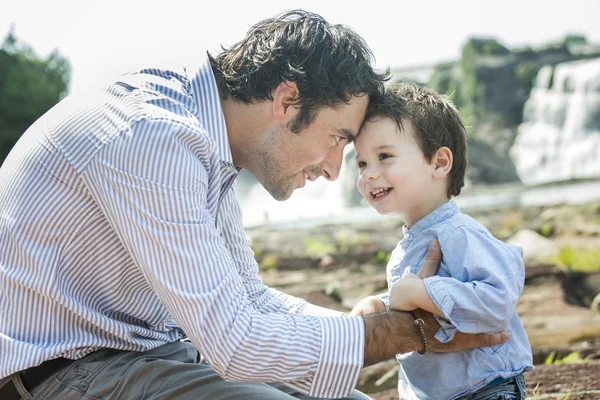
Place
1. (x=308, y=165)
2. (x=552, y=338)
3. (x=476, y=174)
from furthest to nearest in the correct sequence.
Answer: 1. (x=476, y=174)
2. (x=552, y=338)
3. (x=308, y=165)

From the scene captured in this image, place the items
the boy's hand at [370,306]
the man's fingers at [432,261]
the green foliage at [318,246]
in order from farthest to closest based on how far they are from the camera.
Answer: the green foliage at [318,246] < the boy's hand at [370,306] < the man's fingers at [432,261]

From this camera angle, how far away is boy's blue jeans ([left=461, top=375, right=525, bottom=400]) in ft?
8.66

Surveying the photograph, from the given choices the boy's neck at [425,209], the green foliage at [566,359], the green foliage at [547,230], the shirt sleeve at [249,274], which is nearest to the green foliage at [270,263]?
the green foliage at [547,230]

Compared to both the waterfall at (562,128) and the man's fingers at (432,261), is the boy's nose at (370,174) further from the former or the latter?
the waterfall at (562,128)

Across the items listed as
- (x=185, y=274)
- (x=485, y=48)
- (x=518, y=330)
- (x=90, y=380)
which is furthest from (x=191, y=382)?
(x=485, y=48)

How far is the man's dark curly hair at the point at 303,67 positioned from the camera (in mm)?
2809

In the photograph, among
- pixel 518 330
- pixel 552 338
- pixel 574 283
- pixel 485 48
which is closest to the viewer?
pixel 518 330

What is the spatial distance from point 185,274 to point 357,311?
0.93 m

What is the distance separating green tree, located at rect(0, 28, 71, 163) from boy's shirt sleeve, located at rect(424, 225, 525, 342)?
20651 mm

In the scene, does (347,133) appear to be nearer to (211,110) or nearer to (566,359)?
(211,110)

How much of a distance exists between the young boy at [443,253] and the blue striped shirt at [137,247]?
1.28 feet

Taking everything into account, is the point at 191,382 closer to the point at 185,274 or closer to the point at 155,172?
the point at 185,274

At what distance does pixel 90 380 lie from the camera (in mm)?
2510

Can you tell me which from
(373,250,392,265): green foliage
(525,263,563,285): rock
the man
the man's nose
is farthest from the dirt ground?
(373,250,392,265): green foliage
